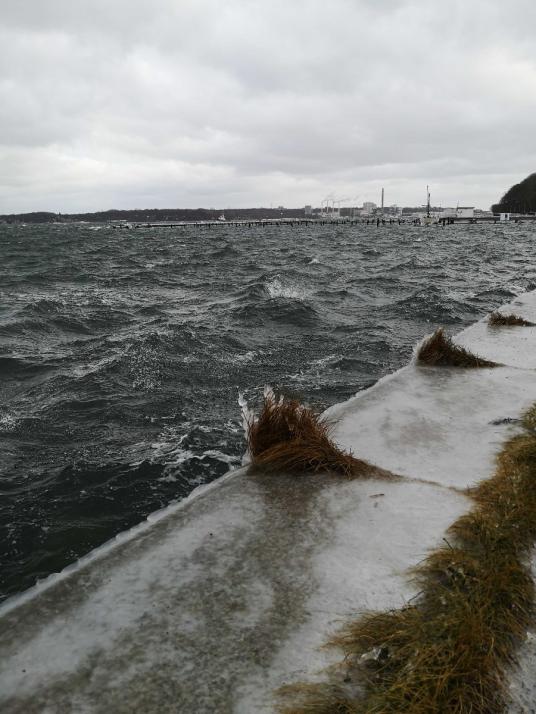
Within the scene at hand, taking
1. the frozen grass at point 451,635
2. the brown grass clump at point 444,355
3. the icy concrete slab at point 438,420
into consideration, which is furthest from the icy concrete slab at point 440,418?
the frozen grass at point 451,635

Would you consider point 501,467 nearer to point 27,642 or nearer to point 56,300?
point 27,642

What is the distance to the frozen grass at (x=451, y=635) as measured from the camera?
207cm

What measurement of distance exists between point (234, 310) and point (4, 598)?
12433 mm

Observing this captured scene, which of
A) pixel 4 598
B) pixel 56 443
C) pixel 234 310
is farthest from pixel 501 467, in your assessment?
pixel 234 310

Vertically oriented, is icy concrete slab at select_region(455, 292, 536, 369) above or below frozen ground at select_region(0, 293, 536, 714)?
above

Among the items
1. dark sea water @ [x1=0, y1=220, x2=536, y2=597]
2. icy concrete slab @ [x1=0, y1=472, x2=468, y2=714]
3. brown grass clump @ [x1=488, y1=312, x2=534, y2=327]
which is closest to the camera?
icy concrete slab @ [x1=0, y1=472, x2=468, y2=714]

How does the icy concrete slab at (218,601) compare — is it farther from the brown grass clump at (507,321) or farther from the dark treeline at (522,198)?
the dark treeline at (522,198)

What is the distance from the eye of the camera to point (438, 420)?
5336 millimetres

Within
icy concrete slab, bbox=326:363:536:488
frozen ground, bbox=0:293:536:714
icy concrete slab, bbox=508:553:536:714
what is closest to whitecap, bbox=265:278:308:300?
icy concrete slab, bbox=326:363:536:488

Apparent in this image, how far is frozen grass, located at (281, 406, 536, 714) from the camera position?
2.07m

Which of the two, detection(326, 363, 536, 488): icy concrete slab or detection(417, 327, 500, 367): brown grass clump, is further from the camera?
detection(417, 327, 500, 367): brown grass clump

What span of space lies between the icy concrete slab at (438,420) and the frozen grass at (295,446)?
31 centimetres

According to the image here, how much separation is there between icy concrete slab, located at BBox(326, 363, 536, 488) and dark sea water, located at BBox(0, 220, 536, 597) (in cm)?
159

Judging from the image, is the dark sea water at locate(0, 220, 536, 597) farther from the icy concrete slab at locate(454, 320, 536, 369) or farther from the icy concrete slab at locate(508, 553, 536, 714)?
the icy concrete slab at locate(508, 553, 536, 714)
